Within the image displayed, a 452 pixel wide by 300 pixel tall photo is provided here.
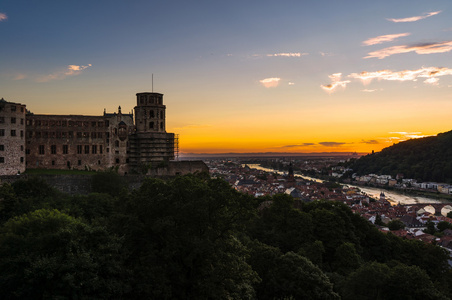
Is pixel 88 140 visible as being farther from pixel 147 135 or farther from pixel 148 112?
pixel 148 112

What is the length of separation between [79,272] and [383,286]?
1981 cm

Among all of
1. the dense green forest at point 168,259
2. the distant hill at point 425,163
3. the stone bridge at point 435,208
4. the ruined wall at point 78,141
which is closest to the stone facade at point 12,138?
the ruined wall at point 78,141

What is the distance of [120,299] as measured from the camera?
15.0m

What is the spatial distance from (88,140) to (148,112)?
8.25 meters

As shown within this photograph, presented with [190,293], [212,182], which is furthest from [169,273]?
[212,182]

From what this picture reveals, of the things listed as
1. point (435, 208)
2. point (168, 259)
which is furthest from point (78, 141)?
point (435, 208)

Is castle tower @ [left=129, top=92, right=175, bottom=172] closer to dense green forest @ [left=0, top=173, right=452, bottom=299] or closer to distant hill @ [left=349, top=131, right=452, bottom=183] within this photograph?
dense green forest @ [left=0, top=173, right=452, bottom=299]

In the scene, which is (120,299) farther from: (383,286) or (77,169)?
(77,169)

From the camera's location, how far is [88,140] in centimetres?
4338

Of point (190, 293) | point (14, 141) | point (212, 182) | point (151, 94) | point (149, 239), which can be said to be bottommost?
point (190, 293)

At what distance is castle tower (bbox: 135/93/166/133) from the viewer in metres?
45.1

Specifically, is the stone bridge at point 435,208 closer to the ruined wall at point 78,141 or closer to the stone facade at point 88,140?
the stone facade at point 88,140

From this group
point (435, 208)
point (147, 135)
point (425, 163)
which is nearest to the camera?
point (147, 135)

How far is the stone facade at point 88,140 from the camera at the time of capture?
38.0 m
